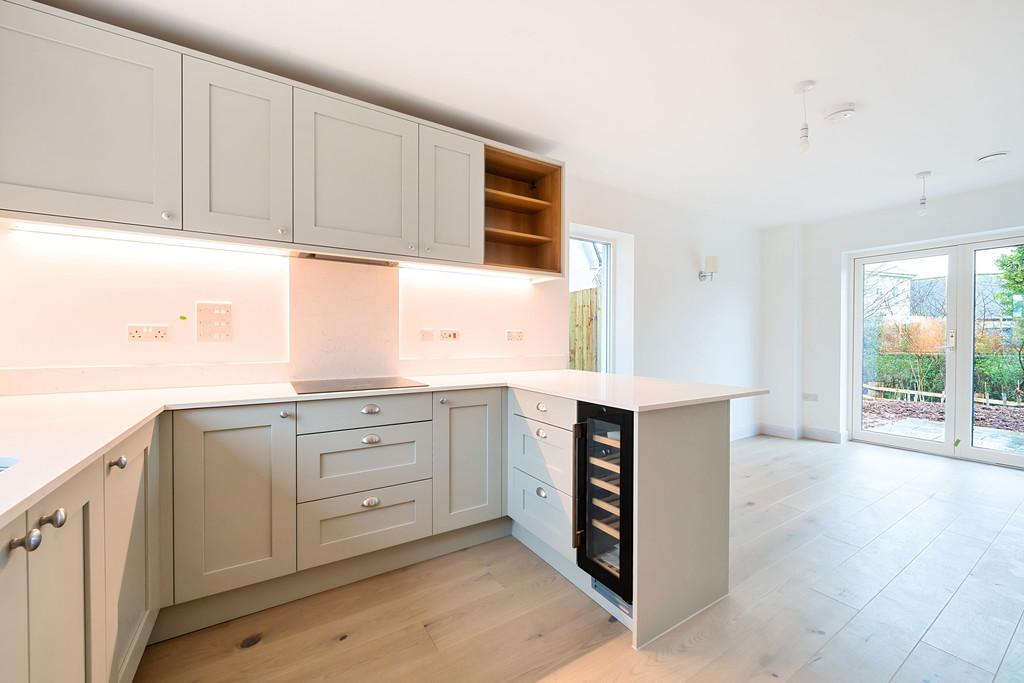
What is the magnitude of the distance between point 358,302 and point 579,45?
5.39 ft

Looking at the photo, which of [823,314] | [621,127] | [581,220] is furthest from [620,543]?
[823,314]

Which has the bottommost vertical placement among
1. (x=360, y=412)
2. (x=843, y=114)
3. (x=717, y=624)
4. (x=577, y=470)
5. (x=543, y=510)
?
(x=717, y=624)

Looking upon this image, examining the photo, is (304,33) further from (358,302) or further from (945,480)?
(945,480)

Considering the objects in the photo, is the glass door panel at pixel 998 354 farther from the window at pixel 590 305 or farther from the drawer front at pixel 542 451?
the drawer front at pixel 542 451

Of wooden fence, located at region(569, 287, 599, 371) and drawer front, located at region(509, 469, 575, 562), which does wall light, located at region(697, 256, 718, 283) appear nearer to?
wooden fence, located at region(569, 287, 599, 371)

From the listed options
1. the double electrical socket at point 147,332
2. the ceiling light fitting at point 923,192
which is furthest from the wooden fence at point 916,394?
the double electrical socket at point 147,332

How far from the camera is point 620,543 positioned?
1.62m

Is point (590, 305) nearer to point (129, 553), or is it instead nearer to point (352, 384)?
point (352, 384)

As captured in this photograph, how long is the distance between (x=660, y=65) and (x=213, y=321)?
2.41 meters

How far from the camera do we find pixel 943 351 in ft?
12.9

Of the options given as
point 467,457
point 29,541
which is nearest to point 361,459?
point 467,457

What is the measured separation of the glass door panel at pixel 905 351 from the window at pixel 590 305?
291cm

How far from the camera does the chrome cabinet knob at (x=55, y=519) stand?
798mm

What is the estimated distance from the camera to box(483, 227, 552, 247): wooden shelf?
2537 millimetres
